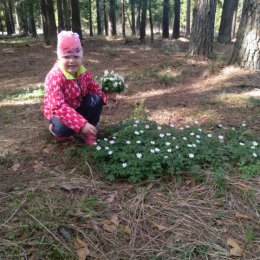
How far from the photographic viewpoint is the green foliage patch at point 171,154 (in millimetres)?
3259

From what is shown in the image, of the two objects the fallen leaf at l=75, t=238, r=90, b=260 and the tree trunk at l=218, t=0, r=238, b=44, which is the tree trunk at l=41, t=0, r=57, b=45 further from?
the fallen leaf at l=75, t=238, r=90, b=260

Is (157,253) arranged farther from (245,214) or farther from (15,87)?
(15,87)

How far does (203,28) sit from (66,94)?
6.40 metres

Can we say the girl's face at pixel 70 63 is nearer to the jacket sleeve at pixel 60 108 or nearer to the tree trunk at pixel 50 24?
the jacket sleeve at pixel 60 108

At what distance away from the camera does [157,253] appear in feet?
7.95

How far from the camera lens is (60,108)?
137 inches

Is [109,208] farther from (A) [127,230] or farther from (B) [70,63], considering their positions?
(B) [70,63]

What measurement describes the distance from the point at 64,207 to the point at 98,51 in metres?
11.4

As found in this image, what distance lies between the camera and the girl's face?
11.7 feet

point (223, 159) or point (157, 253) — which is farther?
point (223, 159)

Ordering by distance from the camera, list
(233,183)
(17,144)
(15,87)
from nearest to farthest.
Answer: (233,183)
(17,144)
(15,87)

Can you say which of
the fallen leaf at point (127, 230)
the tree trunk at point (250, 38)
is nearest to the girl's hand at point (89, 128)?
the fallen leaf at point (127, 230)

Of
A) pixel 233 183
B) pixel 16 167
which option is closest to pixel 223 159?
pixel 233 183

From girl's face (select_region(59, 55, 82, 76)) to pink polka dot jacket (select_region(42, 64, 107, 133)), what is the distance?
67 millimetres
